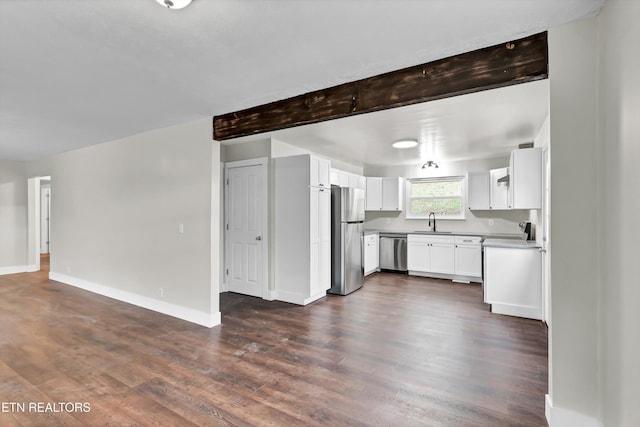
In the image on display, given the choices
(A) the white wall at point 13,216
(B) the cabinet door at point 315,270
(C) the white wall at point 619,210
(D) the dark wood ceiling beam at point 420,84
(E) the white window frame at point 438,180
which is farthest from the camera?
(E) the white window frame at point 438,180

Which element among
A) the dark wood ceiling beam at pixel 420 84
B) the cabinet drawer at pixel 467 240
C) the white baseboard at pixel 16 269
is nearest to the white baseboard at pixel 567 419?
the dark wood ceiling beam at pixel 420 84

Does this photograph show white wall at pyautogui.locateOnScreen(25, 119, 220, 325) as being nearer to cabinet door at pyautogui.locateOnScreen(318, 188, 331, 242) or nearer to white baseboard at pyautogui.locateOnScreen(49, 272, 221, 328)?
white baseboard at pyautogui.locateOnScreen(49, 272, 221, 328)

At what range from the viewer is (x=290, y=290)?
458cm

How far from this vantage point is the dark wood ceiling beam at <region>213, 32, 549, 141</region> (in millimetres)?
1984

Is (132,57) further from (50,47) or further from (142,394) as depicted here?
(142,394)

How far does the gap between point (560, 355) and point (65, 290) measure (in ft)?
21.7

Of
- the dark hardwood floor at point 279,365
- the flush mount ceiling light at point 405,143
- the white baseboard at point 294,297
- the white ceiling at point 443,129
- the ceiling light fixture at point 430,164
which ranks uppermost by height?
the white ceiling at point 443,129

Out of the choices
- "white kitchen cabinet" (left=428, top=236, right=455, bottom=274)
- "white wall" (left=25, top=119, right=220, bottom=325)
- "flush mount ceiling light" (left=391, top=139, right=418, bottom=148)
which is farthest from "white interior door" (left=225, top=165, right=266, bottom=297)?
"white kitchen cabinet" (left=428, top=236, right=455, bottom=274)

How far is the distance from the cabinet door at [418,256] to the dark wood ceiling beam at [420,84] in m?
4.26

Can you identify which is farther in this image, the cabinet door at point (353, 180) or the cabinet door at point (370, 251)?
the cabinet door at point (353, 180)

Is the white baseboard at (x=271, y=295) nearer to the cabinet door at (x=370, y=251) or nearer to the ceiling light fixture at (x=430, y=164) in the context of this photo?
the cabinet door at (x=370, y=251)

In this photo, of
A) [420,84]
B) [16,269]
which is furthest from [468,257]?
[16,269]

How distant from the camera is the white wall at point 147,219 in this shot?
3.71 metres

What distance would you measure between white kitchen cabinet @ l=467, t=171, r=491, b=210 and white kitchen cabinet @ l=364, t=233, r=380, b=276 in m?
2.00
